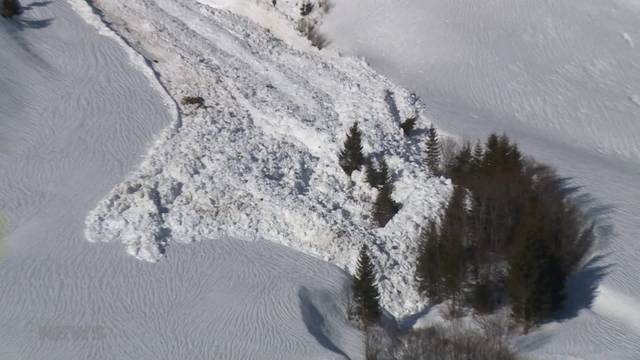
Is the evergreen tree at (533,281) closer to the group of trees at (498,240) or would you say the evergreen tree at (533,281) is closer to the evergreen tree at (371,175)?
the group of trees at (498,240)

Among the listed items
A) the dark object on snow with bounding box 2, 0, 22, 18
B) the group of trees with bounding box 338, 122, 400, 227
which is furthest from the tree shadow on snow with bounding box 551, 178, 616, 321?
the dark object on snow with bounding box 2, 0, 22, 18

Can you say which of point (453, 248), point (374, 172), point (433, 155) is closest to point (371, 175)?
point (374, 172)

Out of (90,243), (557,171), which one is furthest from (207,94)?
(557,171)

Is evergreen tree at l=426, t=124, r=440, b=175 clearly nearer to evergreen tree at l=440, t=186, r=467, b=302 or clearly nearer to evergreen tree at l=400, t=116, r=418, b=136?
evergreen tree at l=400, t=116, r=418, b=136

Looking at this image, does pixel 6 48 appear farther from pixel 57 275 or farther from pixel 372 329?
pixel 372 329

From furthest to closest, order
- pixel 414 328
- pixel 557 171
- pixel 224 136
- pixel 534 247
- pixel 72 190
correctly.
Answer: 1. pixel 224 136
2. pixel 557 171
3. pixel 72 190
4. pixel 414 328
5. pixel 534 247

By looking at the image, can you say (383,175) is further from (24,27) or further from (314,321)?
(24,27)
